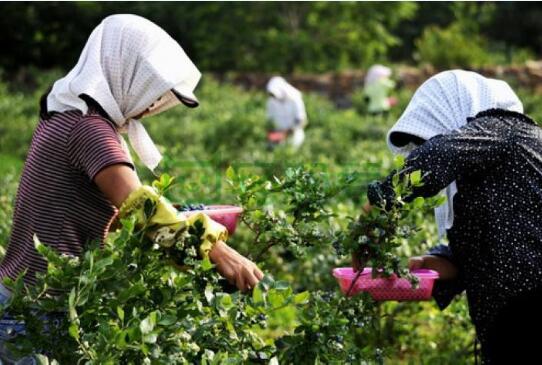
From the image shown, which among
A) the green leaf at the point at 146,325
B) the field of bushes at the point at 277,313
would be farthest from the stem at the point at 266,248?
the green leaf at the point at 146,325

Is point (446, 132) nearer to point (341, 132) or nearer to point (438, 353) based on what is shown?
point (438, 353)

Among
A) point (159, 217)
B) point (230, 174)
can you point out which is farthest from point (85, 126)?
point (230, 174)

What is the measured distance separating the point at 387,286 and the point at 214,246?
70cm

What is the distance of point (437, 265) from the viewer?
9.98 ft

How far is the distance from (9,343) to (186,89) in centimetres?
75

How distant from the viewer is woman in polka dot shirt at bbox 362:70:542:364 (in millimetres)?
2635

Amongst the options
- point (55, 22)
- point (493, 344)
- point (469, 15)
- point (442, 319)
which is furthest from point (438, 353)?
point (469, 15)

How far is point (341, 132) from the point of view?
39.6 ft

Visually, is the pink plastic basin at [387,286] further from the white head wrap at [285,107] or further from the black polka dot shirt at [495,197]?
the white head wrap at [285,107]

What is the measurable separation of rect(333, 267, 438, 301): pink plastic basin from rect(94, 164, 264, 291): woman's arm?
1.74 feet

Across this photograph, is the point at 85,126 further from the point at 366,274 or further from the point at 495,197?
the point at 495,197

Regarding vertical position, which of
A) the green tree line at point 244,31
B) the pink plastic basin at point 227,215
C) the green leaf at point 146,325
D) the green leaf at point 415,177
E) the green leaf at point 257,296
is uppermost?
the green leaf at point 415,177

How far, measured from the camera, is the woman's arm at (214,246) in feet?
Answer: 7.16

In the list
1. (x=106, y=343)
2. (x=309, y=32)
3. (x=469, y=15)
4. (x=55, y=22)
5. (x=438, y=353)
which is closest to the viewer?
(x=106, y=343)
